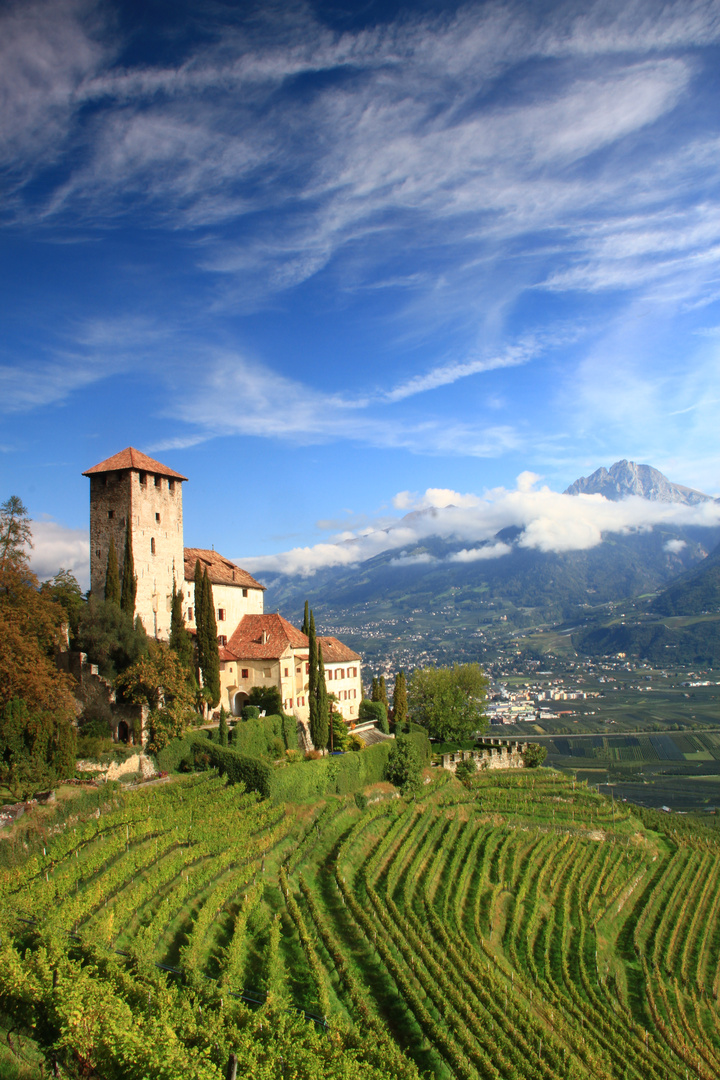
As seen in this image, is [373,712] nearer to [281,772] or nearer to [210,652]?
[210,652]

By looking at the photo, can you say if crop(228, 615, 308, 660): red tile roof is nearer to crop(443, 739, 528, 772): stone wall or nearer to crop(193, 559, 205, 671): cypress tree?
crop(193, 559, 205, 671): cypress tree

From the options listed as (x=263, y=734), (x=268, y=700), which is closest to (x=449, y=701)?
(x=268, y=700)

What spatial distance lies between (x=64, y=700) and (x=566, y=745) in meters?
111

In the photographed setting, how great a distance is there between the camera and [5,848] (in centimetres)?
2570

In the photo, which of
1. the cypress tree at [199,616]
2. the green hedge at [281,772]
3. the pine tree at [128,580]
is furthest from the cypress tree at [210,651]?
the green hedge at [281,772]

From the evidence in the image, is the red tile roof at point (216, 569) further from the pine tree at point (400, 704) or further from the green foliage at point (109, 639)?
the pine tree at point (400, 704)

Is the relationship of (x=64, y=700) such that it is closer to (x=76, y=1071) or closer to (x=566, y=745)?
(x=76, y=1071)

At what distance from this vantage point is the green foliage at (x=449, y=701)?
67.6 meters

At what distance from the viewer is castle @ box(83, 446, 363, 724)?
46.0 metres

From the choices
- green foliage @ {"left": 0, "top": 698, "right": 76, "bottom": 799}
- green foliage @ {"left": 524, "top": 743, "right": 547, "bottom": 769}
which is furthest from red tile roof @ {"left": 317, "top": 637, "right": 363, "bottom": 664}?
green foliage @ {"left": 0, "top": 698, "right": 76, "bottom": 799}

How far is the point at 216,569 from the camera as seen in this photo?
2111 inches

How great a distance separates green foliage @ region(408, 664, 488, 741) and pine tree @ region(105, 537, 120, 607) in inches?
1387

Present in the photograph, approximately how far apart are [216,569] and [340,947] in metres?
32.7

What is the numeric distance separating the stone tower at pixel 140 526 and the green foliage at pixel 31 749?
1312cm
